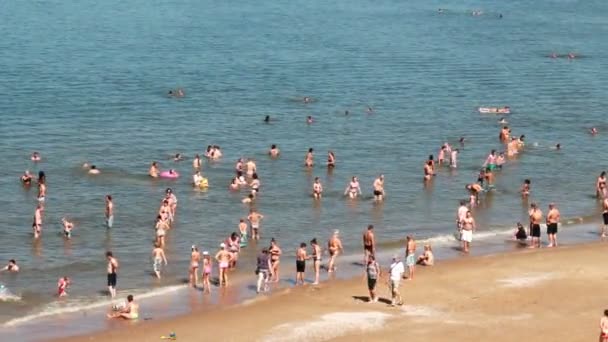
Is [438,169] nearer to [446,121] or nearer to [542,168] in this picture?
[542,168]

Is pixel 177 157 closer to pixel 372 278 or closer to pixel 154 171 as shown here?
pixel 154 171

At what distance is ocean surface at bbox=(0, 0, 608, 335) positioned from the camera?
136 ft

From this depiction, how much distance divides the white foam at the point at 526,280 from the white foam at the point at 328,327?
4634 mm

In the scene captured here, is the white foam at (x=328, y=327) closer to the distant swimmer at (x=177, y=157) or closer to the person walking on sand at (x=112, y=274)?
the person walking on sand at (x=112, y=274)

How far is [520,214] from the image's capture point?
4528cm

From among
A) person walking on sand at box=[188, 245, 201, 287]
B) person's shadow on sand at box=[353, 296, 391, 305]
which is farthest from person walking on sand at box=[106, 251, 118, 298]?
person's shadow on sand at box=[353, 296, 391, 305]

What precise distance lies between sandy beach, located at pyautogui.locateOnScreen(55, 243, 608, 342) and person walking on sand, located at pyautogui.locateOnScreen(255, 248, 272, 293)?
0.67 metres

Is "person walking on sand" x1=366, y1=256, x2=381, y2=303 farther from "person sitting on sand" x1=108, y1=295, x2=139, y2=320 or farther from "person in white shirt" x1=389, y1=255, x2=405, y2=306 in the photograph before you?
"person sitting on sand" x1=108, y1=295, x2=139, y2=320

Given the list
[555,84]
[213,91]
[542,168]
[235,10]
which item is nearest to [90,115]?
[213,91]

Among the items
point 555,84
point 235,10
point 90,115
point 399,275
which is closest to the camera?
point 399,275

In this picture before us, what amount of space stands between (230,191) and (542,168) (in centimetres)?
1477

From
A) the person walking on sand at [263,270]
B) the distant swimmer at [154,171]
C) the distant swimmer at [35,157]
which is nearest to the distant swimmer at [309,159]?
the distant swimmer at [154,171]

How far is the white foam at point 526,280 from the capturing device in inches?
1307

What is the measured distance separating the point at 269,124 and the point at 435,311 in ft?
101
